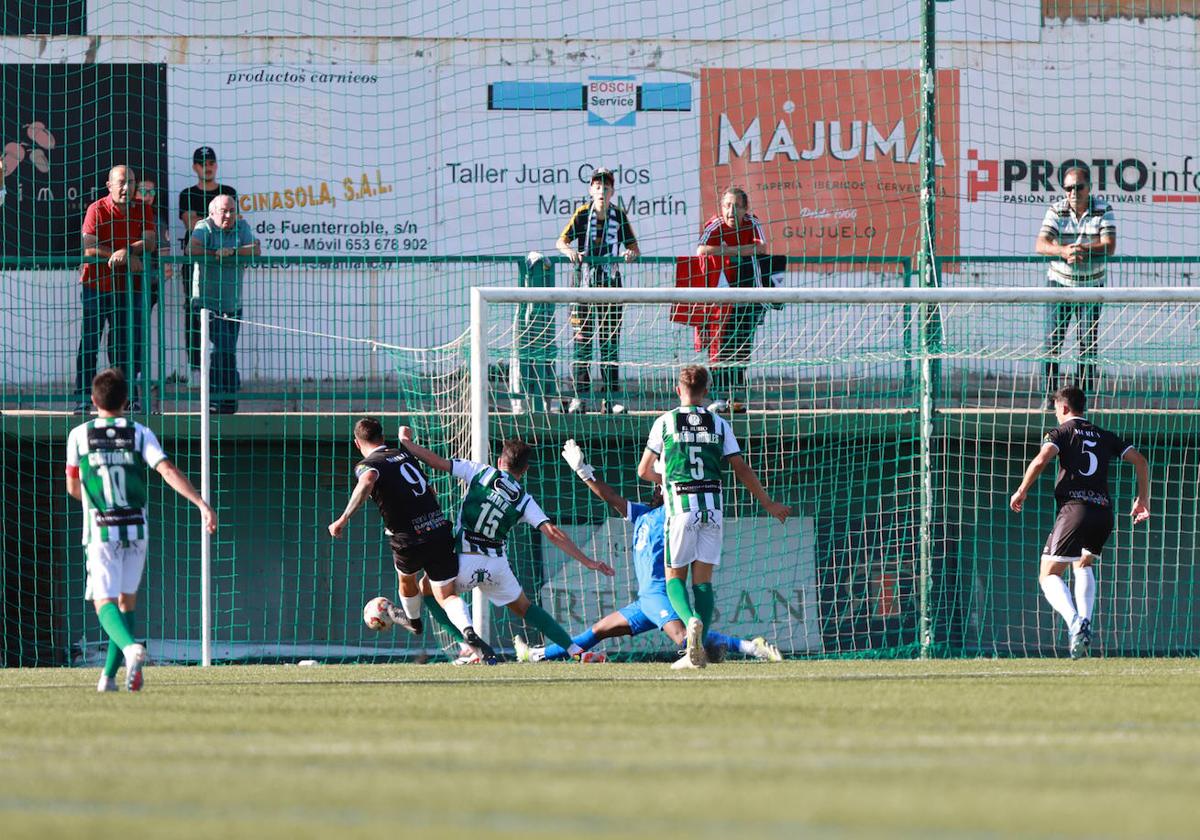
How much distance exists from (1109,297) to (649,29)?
243 inches

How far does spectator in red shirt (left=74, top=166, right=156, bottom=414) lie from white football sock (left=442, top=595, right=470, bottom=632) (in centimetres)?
390

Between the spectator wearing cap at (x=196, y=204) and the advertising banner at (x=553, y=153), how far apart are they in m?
2.51

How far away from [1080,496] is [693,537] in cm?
308

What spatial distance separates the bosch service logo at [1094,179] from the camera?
16.8 m

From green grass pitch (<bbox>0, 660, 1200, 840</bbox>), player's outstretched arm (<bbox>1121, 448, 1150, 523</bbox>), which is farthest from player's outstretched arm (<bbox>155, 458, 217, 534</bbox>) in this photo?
player's outstretched arm (<bbox>1121, 448, 1150, 523</bbox>)

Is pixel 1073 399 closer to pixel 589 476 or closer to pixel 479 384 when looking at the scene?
pixel 589 476

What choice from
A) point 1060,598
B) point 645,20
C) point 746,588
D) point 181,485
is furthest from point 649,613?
point 645,20

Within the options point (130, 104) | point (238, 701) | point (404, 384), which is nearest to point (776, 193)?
point (404, 384)

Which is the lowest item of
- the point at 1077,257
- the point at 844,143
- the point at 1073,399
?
the point at 1073,399

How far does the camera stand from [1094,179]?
1706 centimetres

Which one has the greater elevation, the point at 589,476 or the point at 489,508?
the point at 589,476

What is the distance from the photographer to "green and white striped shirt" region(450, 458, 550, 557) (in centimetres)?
1179

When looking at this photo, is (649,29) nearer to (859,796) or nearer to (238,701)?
(238,701)

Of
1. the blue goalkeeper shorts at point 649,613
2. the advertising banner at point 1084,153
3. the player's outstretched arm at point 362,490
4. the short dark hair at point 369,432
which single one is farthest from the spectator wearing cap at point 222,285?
the advertising banner at point 1084,153
